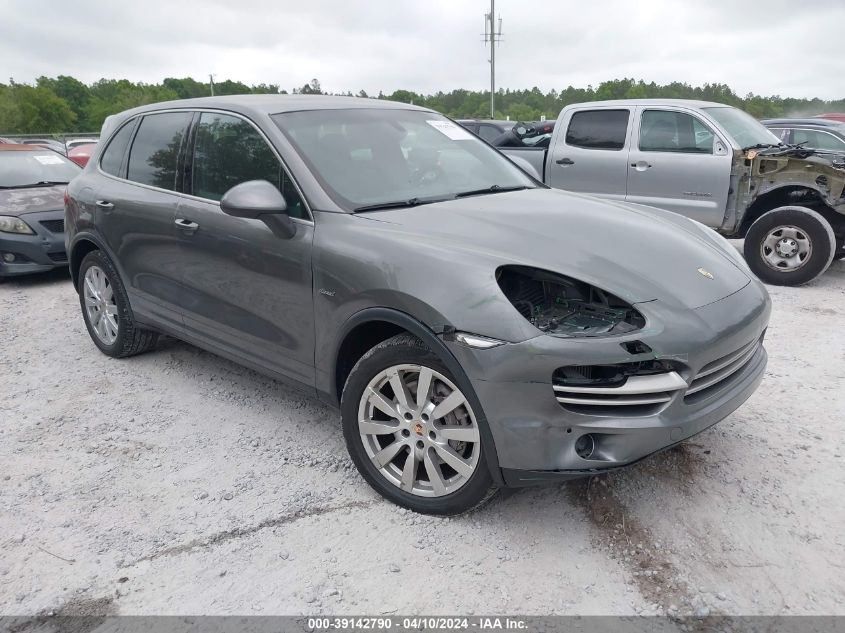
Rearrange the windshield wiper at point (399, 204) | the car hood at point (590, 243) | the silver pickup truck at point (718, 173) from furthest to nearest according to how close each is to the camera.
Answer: the silver pickup truck at point (718, 173) < the windshield wiper at point (399, 204) < the car hood at point (590, 243)

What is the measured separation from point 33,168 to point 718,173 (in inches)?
318

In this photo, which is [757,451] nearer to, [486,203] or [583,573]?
[583,573]

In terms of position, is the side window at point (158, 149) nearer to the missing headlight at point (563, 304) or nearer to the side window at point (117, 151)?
the side window at point (117, 151)

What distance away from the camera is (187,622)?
2.41 metres

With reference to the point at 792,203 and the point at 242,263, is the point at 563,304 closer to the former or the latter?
the point at 242,263

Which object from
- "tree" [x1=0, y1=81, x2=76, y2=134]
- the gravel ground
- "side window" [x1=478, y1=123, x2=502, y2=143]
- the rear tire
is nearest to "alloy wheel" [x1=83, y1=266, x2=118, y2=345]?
the rear tire

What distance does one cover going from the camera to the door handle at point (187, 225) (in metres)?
3.82

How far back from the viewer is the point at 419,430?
2.88 meters

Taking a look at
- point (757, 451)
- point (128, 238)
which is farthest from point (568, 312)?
Answer: point (128, 238)

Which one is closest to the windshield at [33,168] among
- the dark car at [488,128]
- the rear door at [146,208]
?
the rear door at [146,208]

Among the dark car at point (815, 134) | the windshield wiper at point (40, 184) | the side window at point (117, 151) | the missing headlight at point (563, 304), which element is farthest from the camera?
the dark car at point (815, 134)

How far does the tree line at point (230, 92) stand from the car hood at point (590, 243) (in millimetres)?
32846

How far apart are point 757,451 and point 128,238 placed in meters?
3.92

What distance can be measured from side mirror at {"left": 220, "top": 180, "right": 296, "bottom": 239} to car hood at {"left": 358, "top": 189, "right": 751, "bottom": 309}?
44cm
